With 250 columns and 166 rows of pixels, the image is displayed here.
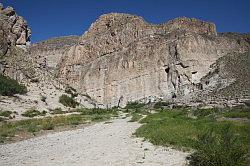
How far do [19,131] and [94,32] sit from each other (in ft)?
337

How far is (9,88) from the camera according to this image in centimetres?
5709

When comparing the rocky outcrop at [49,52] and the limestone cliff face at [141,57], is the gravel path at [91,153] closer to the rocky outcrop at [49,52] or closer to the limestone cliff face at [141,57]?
the limestone cliff face at [141,57]

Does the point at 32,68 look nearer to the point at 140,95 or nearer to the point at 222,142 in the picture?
the point at 140,95

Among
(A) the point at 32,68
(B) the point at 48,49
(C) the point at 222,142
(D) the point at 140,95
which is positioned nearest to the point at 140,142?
(C) the point at 222,142

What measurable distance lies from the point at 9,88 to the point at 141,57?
5467 centimetres

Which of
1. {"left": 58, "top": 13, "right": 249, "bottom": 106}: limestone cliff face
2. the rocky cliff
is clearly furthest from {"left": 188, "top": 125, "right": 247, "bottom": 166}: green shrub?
{"left": 58, "top": 13, "right": 249, "bottom": 106}: limestone cliff face

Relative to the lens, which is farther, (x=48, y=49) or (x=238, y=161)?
(x=48, y=49)

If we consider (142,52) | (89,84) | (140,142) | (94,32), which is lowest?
(140,142)

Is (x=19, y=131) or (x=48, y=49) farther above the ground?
(x=48, y=49)

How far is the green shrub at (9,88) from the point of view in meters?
55.9

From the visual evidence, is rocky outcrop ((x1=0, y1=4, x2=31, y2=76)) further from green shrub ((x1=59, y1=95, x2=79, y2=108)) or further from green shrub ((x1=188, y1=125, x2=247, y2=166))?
green shrub ((x1=188, y1=125, x2=247, y2=166))

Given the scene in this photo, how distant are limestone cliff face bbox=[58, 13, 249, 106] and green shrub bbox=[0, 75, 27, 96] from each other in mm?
42565

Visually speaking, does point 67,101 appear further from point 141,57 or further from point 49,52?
point 49,52

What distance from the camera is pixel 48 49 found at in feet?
475
